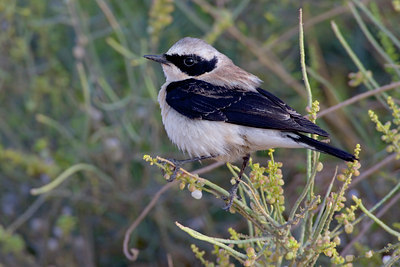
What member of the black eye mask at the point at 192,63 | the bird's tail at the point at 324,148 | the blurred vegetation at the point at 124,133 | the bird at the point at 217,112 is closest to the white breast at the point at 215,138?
the bird at the point at 217,112

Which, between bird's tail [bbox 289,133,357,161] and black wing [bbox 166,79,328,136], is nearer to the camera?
bird's tail [bbox 289,133,357,161]

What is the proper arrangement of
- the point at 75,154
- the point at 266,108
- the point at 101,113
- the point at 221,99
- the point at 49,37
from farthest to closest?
the point at 49,37
the point at 101,113
the point at 75,154
the point at 221,99
the point at 266,108

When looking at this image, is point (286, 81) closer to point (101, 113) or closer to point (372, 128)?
point (372, 128)

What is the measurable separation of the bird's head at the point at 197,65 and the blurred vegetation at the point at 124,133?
344 mm

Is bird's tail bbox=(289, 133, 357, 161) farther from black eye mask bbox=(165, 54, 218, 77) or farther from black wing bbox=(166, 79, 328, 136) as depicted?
black eye mask bbox=(165, 54, 218, 77)

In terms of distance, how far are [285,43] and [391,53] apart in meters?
2.08

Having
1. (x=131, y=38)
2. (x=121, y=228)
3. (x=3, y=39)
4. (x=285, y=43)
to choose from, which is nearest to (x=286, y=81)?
(x=285, y=43)

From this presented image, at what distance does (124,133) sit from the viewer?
4.97 m

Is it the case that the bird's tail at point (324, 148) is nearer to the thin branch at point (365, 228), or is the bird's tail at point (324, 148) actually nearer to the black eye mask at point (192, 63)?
the thin branch at point (365, 228)

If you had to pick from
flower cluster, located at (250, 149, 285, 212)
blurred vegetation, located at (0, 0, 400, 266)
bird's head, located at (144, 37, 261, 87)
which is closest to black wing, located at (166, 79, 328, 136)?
bird's head, located at (144, 37, 261, 87)

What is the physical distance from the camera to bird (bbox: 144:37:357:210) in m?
3.23

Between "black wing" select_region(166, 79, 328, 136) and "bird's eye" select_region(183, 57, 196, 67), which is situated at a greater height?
"bird's eye" select_region(183, 57, 196, 67)

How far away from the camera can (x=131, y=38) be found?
5.33 meters

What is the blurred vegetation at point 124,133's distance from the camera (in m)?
4.55
